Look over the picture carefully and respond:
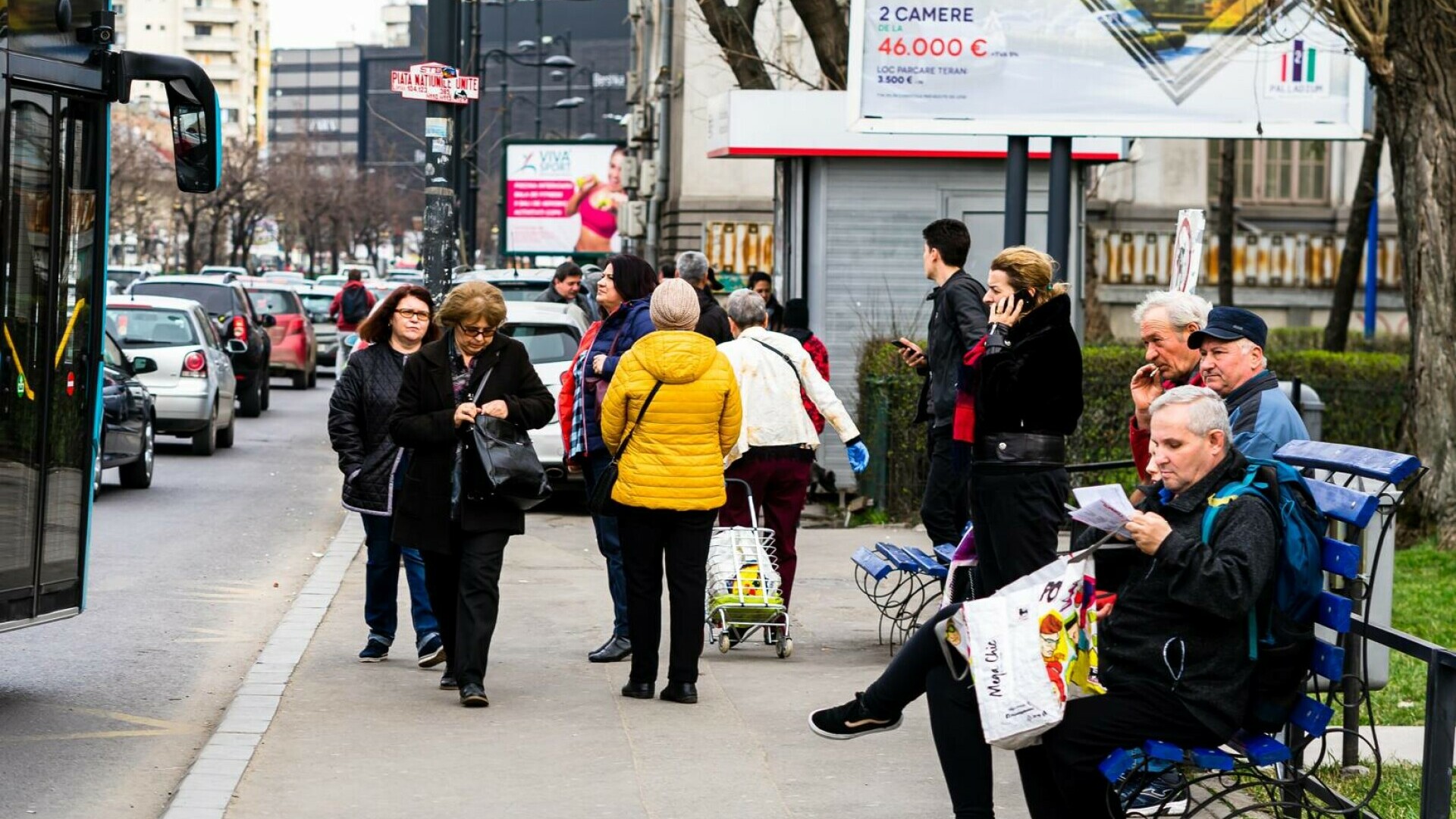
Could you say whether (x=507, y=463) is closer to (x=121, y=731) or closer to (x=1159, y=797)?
(x=121, y=731)

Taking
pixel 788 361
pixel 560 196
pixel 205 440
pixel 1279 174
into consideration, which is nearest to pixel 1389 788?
pixel 788 361

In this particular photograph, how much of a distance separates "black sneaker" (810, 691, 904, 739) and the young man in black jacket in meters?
2.69

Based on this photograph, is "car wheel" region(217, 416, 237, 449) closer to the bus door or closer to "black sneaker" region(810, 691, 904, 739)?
the bus door

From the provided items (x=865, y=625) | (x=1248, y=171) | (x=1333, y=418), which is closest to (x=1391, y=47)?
(x=1333, y=418)

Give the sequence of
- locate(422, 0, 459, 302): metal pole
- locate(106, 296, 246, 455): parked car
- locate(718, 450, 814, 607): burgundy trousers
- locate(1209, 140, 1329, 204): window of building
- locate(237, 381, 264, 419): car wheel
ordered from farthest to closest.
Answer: locate(1209, 140, 1329, 204): window of building, locate(237, 381, 264, 419): car wheel, locate(106, 296, 246, 455): parked car, locate(422, 0, 459, 302): metal pole, locate(718, 450, 814, 607): burgundy trousers

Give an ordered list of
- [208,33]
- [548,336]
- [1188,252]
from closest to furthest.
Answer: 1. [1188,252]
2. [548,336]
3. [208,33]

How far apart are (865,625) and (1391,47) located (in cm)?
603

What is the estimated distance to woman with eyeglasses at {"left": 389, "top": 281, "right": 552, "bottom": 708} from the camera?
816 cm

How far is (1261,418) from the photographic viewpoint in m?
6.32

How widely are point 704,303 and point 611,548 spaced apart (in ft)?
6.81

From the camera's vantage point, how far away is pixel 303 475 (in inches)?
771

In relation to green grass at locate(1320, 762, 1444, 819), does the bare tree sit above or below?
above

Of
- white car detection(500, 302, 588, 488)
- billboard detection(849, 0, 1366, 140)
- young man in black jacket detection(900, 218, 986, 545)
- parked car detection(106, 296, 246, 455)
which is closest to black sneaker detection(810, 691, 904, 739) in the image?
young man in black jacket detection(900, 218, 986, 545)

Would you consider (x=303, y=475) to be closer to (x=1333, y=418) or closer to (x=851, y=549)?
(x=851, y=549)
